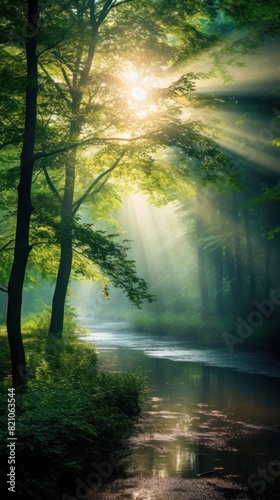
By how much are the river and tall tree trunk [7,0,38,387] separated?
126 inches

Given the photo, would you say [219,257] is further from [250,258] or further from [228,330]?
[228,330]

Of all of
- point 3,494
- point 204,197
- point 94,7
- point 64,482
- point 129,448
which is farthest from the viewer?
point 204,197

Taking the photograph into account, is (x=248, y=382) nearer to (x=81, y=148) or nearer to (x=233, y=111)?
(x=81, y=148)

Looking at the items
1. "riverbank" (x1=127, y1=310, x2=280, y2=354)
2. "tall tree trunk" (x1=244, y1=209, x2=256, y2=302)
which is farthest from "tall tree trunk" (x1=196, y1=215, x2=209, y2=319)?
"tall tree trunk" (x1=244, y1=209, x2=256, y2=302)

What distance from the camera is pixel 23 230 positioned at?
38.2ft

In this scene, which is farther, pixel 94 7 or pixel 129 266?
pixel 94 7

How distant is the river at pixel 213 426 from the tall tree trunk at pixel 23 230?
126 inches

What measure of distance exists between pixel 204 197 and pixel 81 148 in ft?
60.7

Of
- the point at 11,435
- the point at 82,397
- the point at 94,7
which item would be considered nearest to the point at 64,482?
the point at 11,435

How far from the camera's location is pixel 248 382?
18.4m

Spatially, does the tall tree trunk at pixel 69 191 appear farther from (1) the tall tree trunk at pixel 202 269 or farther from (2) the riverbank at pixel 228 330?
(1) the tall tree trunk at pixel 202 269

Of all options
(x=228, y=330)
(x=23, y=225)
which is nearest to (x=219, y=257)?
(x=228, y=330)

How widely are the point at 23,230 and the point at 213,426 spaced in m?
6.47

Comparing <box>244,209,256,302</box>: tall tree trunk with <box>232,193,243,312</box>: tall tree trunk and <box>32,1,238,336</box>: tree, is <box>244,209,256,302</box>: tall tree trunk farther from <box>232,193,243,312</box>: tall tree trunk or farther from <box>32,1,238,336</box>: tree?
<box>32,1,238,336</box>: tree
